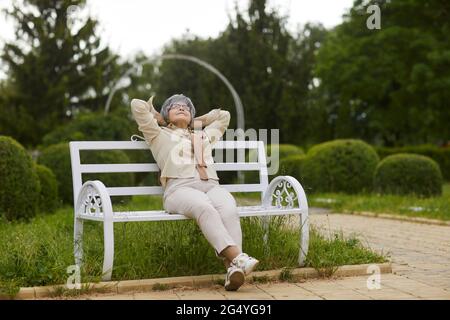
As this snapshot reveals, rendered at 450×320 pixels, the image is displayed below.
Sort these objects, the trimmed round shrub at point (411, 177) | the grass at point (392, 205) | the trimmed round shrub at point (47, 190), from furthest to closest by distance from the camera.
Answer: the trimmed round shrub at point (411, 177), the trimmed round shrub at point (47, 190), the grass at point (392, 205)

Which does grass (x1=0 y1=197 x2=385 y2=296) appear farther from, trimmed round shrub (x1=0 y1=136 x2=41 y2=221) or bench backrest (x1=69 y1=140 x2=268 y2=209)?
trimmed round shrub (x1=0 y1=136 x2=41 y2=221)

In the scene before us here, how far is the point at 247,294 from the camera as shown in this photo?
188 inches

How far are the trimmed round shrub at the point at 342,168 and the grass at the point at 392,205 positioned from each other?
1289mm

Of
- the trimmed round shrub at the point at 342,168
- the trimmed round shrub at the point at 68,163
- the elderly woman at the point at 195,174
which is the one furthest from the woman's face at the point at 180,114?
the trimmed round shrub at the point at 342,168

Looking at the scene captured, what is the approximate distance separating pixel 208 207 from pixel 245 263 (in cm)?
49

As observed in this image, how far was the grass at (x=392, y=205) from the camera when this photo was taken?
35.6 ft

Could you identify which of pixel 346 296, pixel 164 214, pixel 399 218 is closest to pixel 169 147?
pixel 164 214

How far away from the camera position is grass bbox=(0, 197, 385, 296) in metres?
A: 4.99

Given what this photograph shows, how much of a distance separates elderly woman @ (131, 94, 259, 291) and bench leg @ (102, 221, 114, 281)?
51 cm

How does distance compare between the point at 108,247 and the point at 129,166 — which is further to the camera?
the point at 129,166

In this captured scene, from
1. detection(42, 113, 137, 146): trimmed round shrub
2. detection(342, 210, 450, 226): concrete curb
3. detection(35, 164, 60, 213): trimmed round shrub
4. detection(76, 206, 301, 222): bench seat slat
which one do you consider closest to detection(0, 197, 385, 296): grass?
detection(76, 206, 301, 222): bench seat slat

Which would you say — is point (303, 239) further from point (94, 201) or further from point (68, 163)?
point (68, 163)

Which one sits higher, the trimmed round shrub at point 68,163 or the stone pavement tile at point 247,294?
the trimmed round shrub at point 68,163

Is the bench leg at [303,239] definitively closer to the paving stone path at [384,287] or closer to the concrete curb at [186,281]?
the concrete curb at [186,281]
